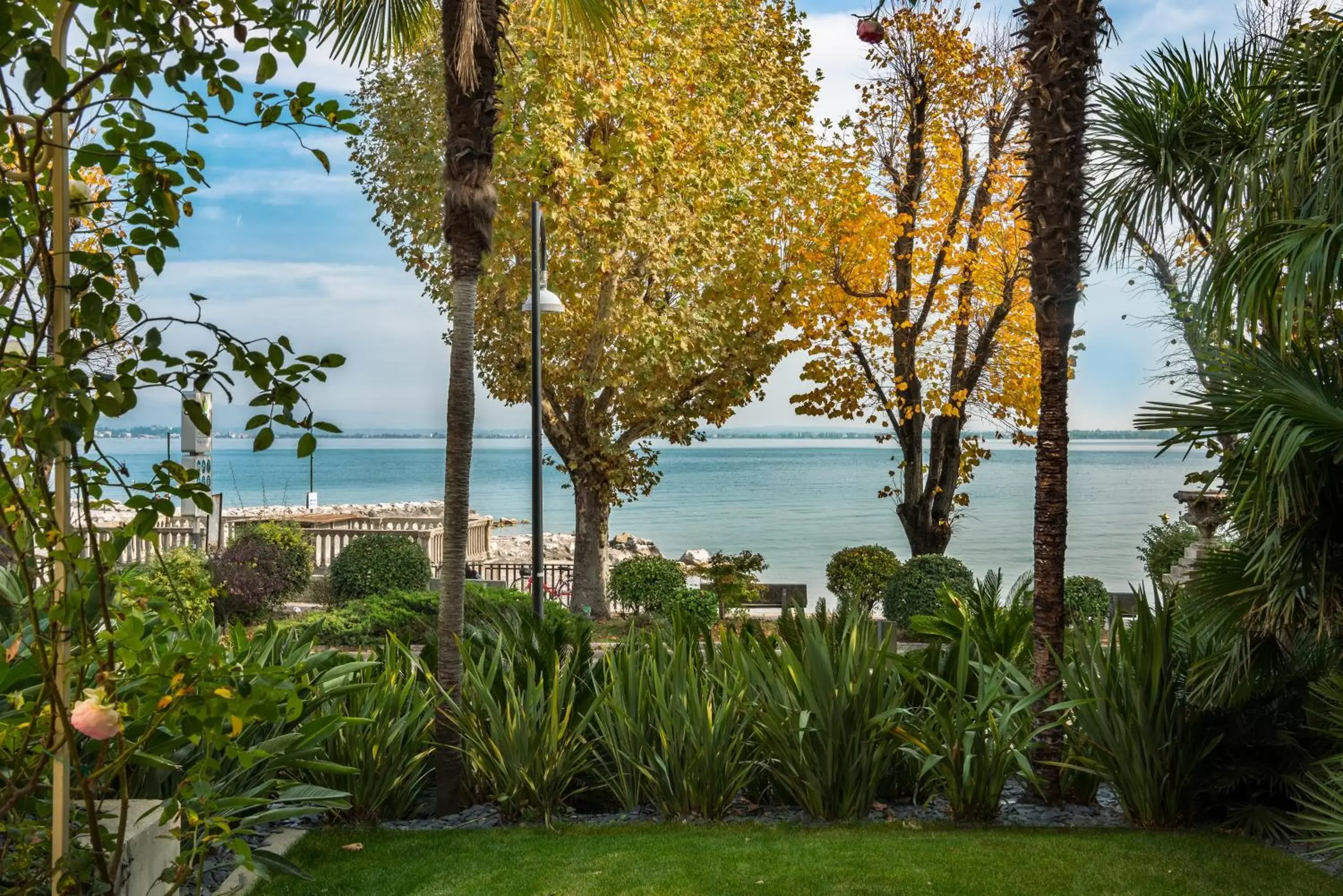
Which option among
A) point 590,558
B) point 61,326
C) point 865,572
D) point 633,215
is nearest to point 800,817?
point 61,326

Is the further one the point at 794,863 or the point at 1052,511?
the point at 1052,511

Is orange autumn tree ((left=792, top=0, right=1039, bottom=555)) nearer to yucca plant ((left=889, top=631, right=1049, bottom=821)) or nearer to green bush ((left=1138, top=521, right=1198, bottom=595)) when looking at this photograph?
green bush ((left=1138, top=521, right=1198, bottom=595))

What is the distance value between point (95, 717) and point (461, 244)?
437 centimetres

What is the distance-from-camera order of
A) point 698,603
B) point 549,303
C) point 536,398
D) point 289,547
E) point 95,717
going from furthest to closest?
1. point 289,547
2. point 698,603
3. point 536,398
4. point 549,303
5. point 95,717

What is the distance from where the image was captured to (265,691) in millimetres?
2857

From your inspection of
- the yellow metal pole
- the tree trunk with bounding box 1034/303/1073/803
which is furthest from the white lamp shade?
the yellow metal pole

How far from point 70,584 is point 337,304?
44.7ft

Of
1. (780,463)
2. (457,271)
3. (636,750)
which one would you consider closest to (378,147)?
(457,271)

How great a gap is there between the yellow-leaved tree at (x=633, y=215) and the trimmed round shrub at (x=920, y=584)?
425 cm

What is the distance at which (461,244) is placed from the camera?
21.3 feet

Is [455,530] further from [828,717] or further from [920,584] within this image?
[920,584]

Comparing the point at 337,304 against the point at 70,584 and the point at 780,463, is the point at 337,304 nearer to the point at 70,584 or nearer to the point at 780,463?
the point at 70,584

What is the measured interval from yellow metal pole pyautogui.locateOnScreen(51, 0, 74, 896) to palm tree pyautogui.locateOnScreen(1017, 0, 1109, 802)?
Result: 520 centimetres

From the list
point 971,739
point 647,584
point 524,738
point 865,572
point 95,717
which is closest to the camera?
point 95,717
